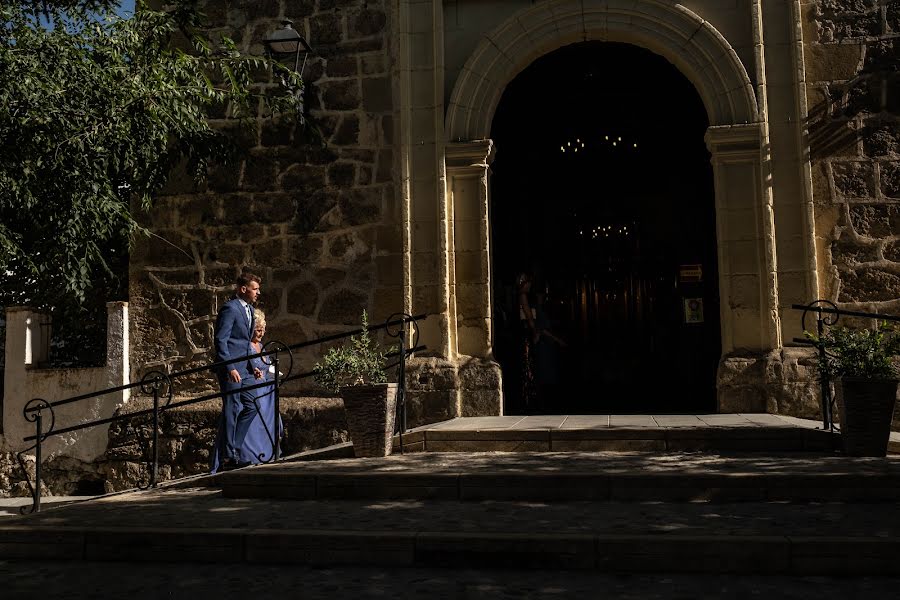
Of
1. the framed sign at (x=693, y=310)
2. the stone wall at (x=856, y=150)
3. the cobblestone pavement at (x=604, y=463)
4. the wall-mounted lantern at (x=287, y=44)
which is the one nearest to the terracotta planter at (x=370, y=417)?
the cobblestone pavement at (x=604, y=463)

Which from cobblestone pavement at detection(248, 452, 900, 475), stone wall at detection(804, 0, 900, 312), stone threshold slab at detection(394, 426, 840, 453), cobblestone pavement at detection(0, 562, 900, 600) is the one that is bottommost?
cobblestone pavement at detection(0, 562, 900, 600)

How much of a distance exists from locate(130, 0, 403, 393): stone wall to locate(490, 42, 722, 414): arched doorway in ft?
6.97

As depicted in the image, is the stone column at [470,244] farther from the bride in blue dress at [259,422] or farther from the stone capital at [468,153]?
the bride in blue dress at [259,422]

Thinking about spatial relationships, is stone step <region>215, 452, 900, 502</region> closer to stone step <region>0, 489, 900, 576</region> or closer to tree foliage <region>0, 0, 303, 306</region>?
stone step <region>0, 489, 900, 576</region>

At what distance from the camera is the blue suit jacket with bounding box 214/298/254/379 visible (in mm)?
6922

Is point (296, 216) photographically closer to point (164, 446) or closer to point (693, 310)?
point (164, 446)

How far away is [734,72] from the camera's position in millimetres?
7887

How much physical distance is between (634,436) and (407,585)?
311 cm

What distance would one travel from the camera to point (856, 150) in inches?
302

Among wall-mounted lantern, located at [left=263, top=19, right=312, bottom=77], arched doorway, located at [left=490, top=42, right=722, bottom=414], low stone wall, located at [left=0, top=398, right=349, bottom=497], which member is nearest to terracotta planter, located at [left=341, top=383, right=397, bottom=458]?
low stone wall, located at [left=0, top=398, right=349, bottom=497]

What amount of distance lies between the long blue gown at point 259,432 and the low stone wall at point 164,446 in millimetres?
679

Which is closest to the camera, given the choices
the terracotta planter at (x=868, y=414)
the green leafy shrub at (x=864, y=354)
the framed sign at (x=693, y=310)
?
the terracotta planter at (x=868, y=414)

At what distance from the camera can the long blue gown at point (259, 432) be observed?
688 centimetres

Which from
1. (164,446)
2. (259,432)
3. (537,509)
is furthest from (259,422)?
(537,509)
